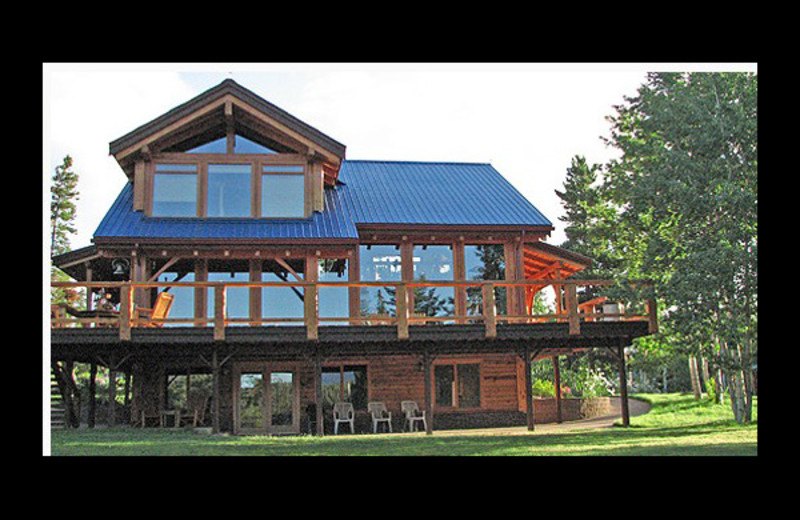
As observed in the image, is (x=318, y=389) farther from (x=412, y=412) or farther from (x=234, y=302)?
(x=234, y=302)

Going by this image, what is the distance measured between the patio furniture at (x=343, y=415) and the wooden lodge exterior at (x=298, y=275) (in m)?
0.34

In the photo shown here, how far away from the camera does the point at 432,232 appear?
59.2ft

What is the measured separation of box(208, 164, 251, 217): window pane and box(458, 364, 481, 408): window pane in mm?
5753

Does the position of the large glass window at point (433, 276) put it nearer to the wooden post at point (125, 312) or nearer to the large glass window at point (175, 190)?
the large glass window at point (175, 190)

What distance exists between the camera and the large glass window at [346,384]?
17.4 m

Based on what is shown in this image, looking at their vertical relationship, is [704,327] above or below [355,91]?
below

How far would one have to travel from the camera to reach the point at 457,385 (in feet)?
59.2

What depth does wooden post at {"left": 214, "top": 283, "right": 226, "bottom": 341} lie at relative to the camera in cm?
1498

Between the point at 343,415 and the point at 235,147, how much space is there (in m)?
6.17

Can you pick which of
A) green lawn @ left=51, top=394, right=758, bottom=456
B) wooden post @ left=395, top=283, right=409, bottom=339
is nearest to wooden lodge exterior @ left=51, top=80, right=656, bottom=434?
wooden post @ left=395, top=283, right=409, bottom=339
